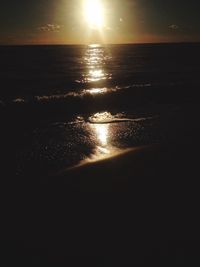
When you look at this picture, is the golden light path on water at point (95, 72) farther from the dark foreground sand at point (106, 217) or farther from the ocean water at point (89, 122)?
the dark foreground sand at point (106, 217)

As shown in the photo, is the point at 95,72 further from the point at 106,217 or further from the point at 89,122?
the point at 106,217

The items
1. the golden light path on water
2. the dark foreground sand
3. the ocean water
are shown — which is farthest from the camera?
the golden light path on water

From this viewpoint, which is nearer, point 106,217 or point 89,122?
point 106,217

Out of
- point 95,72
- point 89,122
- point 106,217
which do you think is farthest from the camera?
point 95,72

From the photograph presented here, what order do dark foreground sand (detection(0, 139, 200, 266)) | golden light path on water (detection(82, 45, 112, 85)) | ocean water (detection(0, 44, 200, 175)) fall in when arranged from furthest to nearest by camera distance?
1. golden light path on water (detection(82, 45, 112, 85))
2. ocean water (detection(0, 44, 200, 175))
3. dark foreground sand (detection(0, 139, 200, 266))

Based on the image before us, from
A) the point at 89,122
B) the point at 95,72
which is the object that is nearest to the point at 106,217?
the point at 89,122

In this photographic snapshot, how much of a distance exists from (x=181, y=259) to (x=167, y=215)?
2.90 ft

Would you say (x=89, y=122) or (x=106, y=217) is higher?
(x=89, y=122)

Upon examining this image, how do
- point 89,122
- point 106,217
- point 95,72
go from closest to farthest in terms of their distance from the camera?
1. point 106,217
2. point 89,122
3. point 95,72

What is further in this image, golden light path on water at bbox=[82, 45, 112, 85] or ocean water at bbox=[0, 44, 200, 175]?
golden light path on water at bbox=[82, 45, 112, 85]

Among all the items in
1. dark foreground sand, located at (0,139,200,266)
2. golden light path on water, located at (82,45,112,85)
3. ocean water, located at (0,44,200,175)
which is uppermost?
golden light path on water, located at (82,45,112,85)

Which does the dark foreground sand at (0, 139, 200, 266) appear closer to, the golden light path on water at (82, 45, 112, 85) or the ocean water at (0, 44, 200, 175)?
the ocean water at (0, 44, 200, 175)

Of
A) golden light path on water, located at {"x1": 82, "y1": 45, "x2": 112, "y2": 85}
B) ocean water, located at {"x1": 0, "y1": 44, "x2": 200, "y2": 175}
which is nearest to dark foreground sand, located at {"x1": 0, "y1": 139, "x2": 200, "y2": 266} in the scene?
ocean water, located at {"x1": 0, "y1": 44, "x2": 200, "y2": 175}

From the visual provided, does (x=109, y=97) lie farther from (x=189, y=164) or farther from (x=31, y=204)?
(x=31, y=204)
